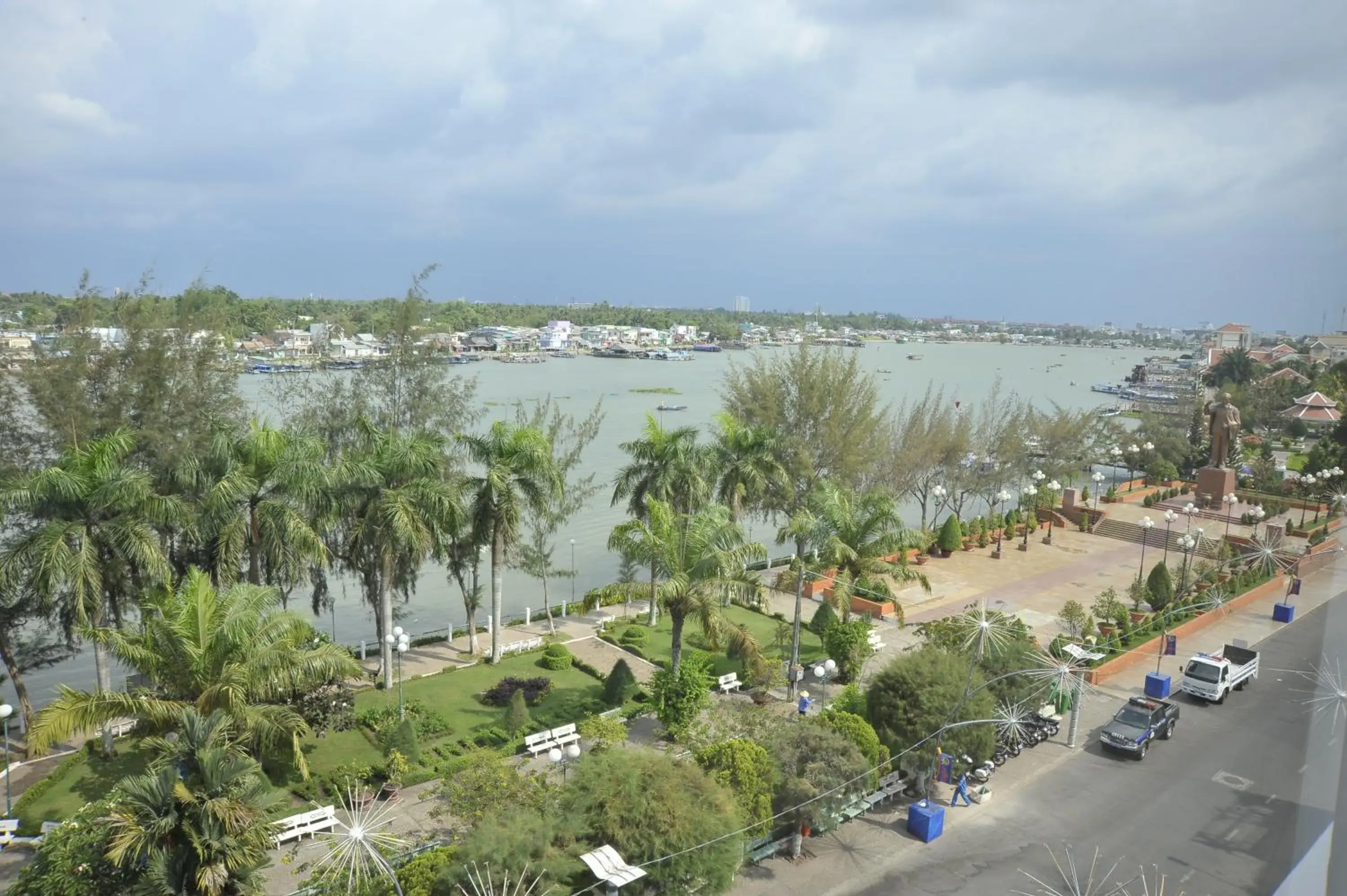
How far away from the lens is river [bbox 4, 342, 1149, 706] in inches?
890

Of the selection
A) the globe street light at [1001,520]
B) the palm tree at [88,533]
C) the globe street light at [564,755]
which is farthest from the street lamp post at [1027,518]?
the palm tree at [88,533]

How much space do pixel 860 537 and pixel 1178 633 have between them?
9021mm

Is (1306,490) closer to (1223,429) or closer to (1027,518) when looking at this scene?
(1223,429)

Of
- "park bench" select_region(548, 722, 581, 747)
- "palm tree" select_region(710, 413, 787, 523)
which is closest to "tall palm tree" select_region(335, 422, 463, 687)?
"park bench" select_region(548, 722, 581, 747)

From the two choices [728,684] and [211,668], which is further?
[728,684]

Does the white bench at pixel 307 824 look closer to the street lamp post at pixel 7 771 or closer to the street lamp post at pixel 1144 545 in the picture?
the street lamp post at pixel 7 771

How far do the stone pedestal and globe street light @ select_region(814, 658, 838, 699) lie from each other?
2261cm

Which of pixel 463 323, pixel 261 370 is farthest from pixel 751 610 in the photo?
pixel 463 323

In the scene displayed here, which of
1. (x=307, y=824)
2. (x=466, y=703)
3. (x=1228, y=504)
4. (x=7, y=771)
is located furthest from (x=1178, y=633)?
(x=7, y=771)

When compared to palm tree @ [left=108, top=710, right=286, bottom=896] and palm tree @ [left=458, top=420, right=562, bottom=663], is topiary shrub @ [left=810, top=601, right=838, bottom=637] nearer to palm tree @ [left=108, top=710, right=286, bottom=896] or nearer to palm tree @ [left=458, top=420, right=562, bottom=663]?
palm tree @ [left=458, top=420, right=562, bottom=663]

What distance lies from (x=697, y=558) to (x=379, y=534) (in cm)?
558

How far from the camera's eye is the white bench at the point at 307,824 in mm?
11008

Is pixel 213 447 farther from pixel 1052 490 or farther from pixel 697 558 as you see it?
pixel 1052 490

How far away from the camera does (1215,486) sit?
107 feet
